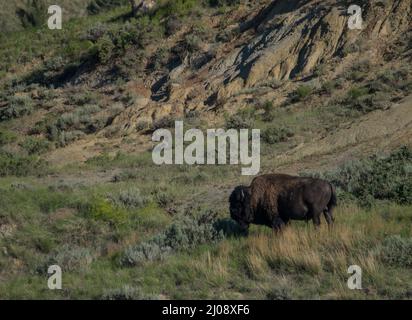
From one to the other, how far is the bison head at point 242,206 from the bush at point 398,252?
7.91 feet

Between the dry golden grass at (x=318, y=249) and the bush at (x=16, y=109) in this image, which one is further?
the bush at (x=16, y=109)

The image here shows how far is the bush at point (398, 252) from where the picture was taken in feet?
29.3

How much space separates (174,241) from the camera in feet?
38.4

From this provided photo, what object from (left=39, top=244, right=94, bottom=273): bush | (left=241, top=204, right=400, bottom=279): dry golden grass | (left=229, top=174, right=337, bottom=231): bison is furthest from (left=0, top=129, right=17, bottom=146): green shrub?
(left=241, top=204, right=400, bottom=279): dry golden grass

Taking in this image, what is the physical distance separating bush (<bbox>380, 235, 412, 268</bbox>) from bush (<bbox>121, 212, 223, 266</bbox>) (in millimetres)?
3221

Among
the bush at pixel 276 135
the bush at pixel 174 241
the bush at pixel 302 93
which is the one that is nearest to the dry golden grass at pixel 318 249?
the bush at pixel 174 241

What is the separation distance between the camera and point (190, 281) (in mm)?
9531

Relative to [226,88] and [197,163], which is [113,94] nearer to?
[226,88]

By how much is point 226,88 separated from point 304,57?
3729 millimetres

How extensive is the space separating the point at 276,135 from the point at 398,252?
49.8 feet

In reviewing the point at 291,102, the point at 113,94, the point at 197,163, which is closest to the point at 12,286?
the point at 197,163

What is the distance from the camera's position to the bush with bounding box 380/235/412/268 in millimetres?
8922

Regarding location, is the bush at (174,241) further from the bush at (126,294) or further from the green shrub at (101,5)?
the green shrub at (101,5)

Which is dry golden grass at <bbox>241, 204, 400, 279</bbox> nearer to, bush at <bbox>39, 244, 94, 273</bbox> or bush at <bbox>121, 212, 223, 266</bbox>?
bush at <bbox>121, 212, 223, 266</bbox>
